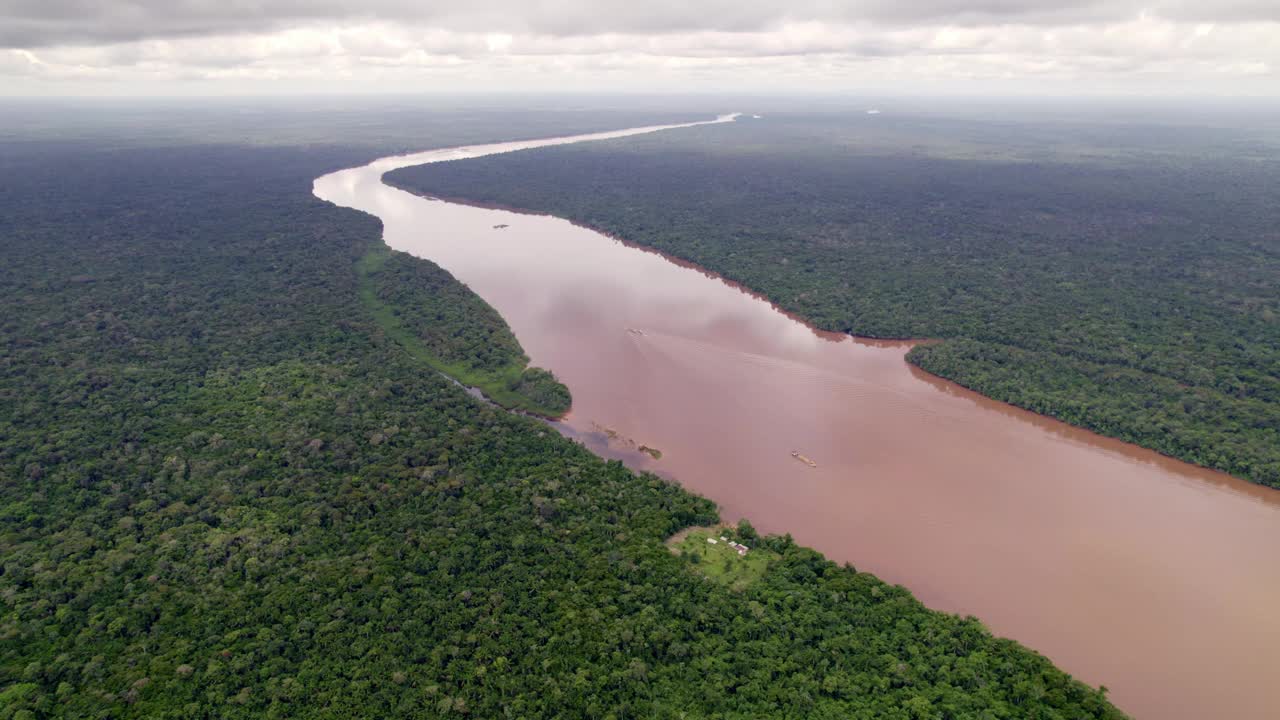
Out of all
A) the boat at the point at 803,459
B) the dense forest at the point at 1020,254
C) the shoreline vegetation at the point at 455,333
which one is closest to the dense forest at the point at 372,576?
the shoreline vegetation at the point at 455,333

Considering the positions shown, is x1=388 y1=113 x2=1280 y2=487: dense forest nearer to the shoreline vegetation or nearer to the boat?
the boat

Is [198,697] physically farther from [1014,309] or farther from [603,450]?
[1014,309]

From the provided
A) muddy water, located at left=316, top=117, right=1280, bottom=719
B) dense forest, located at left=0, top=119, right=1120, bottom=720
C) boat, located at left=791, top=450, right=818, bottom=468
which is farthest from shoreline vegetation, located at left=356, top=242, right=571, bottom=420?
boat, located at left=791, top=450, right=818, bottom=468

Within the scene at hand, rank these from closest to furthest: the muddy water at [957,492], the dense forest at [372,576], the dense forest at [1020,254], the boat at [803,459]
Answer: the dense forest at [372,576] → the muddy water at [957,492] → the boat at [803,459] → the dense forest at [1020,254]

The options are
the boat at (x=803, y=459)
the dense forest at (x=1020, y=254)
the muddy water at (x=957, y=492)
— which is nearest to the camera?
the muddy water at (x=957, y=492)

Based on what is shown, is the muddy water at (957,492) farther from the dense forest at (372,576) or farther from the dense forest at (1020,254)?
the dense forest at (372,576)

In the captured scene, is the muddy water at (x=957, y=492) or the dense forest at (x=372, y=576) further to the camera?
the muddy water at (x=957, y=492)

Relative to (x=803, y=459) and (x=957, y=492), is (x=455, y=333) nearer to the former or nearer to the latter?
(x=803, y=459)

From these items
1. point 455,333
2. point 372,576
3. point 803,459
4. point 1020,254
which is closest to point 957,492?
point 803,459
